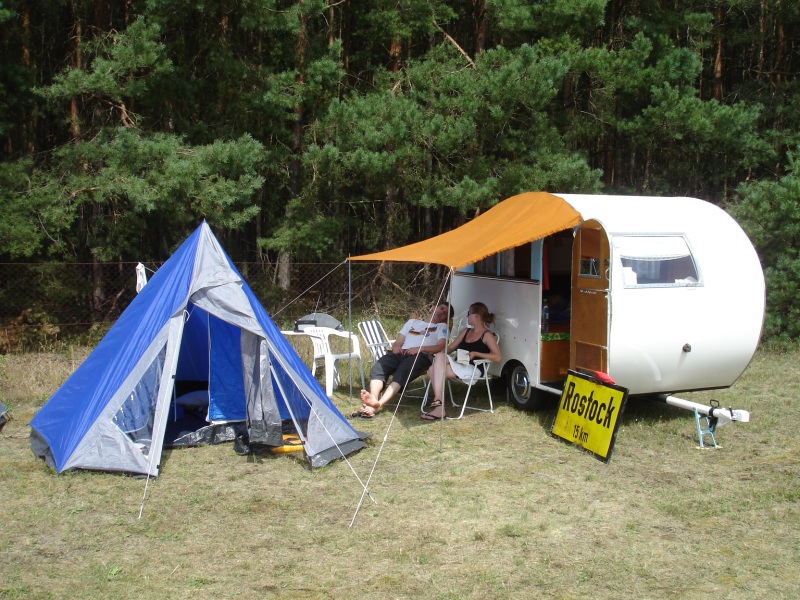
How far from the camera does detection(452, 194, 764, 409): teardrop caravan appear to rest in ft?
22.3

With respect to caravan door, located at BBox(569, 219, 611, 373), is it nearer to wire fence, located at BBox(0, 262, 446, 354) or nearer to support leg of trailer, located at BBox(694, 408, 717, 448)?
support leg of trailer, located at BBox(694, 408, 717, 448)

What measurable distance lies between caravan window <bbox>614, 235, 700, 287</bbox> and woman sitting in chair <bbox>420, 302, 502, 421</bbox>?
170 centimetres

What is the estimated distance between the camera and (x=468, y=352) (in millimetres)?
8141

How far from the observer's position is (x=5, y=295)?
12.0 metres

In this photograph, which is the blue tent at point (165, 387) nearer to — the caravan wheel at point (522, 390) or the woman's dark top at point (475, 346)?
the woman's dark top at point (475, 346)

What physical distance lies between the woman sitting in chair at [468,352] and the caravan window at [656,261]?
5.59ft

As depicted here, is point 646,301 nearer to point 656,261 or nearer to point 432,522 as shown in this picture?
point 656,261

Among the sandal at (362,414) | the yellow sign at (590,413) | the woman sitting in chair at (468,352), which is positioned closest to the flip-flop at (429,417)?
the woman sitting in chair at (468,352)

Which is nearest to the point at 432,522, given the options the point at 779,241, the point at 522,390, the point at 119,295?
the point at 522,390

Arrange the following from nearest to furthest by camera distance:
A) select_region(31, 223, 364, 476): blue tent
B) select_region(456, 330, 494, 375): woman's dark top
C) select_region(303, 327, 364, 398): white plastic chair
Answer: select_region(31, 223, 364, 476): blue tent, select_region(456, 330, 494, 375): woman's dark top, select_region(303, 327, 364, 398): white plastic chair

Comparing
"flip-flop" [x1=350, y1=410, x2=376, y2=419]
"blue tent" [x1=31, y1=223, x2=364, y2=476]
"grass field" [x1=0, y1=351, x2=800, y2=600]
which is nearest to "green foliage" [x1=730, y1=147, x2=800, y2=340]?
"grass field" [x1=0, y1=351, x2=800, y2=600]

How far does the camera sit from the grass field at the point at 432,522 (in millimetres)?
4250

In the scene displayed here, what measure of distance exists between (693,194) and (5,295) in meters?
13.9

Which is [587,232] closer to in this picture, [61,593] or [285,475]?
[285,475]
